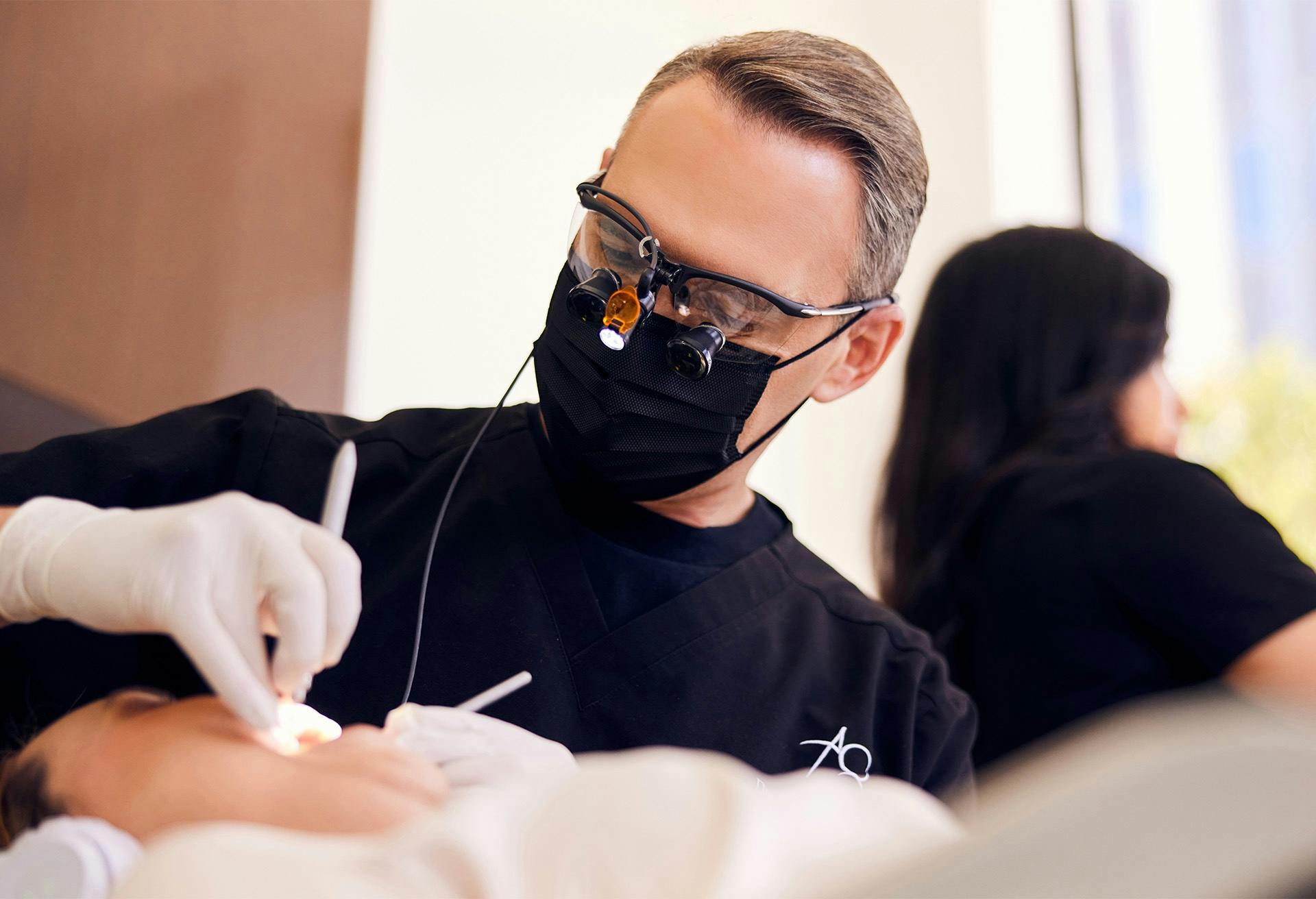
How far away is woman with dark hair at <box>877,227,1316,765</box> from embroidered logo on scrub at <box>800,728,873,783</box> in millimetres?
444

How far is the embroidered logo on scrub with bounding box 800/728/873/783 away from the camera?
1285 millimetres

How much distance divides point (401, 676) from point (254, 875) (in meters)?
0.64

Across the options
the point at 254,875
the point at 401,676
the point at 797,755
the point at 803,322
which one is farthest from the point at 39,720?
the point at 803,322

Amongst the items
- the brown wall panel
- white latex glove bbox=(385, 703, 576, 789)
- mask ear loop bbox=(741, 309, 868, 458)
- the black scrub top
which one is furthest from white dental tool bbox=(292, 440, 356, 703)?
the brown wall panel

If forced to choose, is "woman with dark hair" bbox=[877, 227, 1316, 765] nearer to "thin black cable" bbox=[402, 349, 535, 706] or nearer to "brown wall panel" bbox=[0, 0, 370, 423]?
"thin black cable" bbox=[402, 349, 535, 706]

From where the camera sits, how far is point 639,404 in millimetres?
1211

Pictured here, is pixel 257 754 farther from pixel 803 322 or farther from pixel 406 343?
pixel 406 343

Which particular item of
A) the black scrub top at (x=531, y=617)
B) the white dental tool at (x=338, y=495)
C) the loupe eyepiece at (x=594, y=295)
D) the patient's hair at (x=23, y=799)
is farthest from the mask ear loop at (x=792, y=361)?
the patient's hair at (x=23, y=799)

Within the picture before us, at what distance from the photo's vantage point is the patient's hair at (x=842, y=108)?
1.31 metres

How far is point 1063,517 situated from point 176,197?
1521mm

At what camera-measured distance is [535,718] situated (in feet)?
3.88

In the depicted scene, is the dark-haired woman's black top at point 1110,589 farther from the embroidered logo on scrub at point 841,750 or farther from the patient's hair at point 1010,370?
the embroidered logo on scrub at point 841,750

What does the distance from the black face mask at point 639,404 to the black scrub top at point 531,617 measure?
0.33 feet

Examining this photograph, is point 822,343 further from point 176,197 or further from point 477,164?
point 477,164
